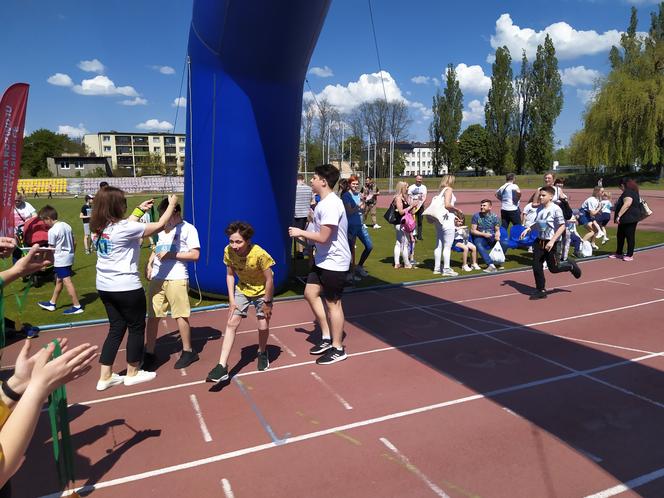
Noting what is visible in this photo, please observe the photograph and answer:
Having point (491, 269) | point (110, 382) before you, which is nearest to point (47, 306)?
point (110, 382)

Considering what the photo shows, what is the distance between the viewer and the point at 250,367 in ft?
16.3

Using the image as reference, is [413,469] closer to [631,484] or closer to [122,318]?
[631,484]

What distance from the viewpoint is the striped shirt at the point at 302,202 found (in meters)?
10.8

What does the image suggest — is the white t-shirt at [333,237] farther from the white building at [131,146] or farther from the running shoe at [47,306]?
the white building at [131,146]

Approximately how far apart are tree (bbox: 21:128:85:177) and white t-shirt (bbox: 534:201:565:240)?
296 feet

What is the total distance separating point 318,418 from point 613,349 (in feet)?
11.8

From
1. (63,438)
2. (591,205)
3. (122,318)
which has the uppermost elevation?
(591,205)

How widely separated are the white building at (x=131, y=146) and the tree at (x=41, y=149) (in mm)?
13389

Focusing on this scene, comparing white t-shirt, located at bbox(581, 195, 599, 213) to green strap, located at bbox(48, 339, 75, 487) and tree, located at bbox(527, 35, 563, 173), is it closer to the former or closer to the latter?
green strap, located at bbox(48, 339, 75, 487)

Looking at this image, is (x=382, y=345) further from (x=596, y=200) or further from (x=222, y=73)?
(x=596, y=200)

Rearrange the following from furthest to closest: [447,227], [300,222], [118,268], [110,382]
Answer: [300,222] → [447,227] → [110,382] → [118,268]

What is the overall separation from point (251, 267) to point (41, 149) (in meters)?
101

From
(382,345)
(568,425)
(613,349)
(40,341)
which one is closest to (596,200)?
(613,349)

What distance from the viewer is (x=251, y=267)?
15.0 ft
